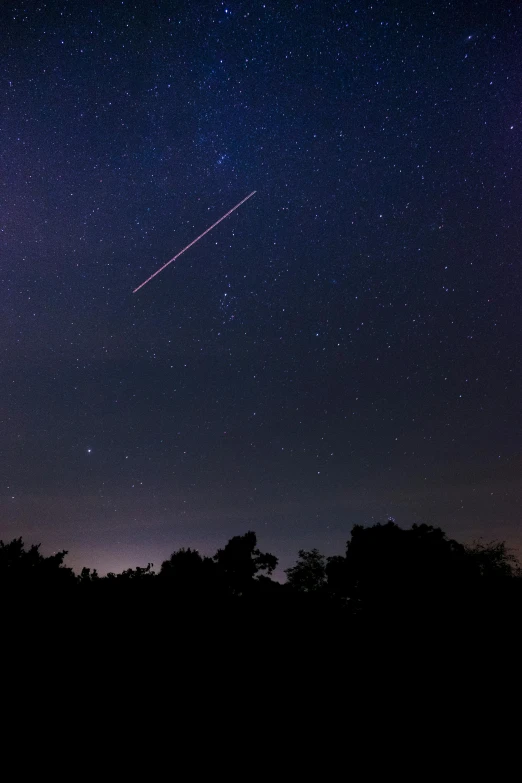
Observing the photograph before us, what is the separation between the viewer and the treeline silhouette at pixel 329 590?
46.3ft

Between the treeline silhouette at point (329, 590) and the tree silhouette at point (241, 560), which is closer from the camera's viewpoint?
the treeline silhouette at point (329, 590)

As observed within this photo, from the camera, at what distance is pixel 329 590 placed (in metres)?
33.1

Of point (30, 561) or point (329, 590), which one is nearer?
point (30, 561)

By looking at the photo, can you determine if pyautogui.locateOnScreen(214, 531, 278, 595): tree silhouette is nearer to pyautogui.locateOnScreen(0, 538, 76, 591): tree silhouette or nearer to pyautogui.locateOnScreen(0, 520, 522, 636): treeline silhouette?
pyautogui.locateOnScreen(0, 520, 522, 636): treeline silhouette

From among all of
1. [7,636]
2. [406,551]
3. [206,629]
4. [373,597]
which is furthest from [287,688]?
[406,551]

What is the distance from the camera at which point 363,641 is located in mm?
14391

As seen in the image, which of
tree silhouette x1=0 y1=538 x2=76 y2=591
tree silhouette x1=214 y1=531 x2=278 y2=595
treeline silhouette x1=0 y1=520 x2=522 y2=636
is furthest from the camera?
tree silhouette x1=214 y1=531 x2=278 y2=595

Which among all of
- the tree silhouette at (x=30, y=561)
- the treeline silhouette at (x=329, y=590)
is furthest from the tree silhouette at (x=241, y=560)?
the tree silhouette at (x=30, y=561)

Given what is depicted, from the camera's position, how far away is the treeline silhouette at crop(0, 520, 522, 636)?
46.3 ft

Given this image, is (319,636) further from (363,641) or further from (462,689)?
(462,689)

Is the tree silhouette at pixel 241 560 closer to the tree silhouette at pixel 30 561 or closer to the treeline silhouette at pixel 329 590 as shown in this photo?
the treeline silhouette at pixel 329 590

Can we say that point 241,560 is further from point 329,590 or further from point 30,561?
point 30,561

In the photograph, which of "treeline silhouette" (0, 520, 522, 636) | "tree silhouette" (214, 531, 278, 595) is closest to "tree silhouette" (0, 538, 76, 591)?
"treeline silhouette" (0, 520, 522, 636)

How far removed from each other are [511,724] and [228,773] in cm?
601
